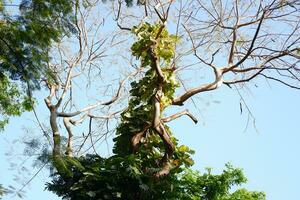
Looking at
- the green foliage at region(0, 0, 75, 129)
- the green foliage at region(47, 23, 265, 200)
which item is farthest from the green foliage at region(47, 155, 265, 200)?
the green foliage at region(0, 0, 75, 129)

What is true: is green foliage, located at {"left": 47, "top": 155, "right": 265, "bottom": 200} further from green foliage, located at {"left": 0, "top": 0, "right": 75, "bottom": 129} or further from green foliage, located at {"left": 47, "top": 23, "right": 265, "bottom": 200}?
green foliage, located at {"left": 0, "top": 0, "right": 75, "bottom": 129}

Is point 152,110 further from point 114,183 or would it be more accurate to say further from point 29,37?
point 29,37

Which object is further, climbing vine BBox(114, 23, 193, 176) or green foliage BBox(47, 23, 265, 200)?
climbing vine BBox(114, 23, 193, 176)

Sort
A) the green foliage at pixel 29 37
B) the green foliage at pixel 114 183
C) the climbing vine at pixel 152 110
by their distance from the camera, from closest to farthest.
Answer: the green foliage at pixel 29 37
the green foliage at pixel 114 183
the climbing vine at pixel 152 110

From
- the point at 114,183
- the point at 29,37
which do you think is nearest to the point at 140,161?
the point at 114,183

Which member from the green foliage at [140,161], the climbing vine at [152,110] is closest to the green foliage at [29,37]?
the green foliage at [140,161]

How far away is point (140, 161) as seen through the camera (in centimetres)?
778

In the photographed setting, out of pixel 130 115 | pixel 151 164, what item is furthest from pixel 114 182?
pixel 130 115

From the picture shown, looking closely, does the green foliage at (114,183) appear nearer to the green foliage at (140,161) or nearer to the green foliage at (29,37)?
the green foliage at (140,161)

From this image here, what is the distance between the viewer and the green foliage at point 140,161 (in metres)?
7.38

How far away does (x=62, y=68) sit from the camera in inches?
452

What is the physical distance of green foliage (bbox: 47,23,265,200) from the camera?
24.2 ft

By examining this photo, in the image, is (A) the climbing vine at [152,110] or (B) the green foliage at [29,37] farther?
(A) the climbing vine at [152,110]

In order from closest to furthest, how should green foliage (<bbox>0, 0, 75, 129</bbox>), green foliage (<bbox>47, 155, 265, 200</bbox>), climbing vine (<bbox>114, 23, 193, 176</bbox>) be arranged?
green foliage (<bbox>0, 0, 75, 129</bbox>), green foliage (<bbox>47, 155, 265, 200</bbox>), climbing vine (<bbox>114, 23, 193, 176</bbox>)
